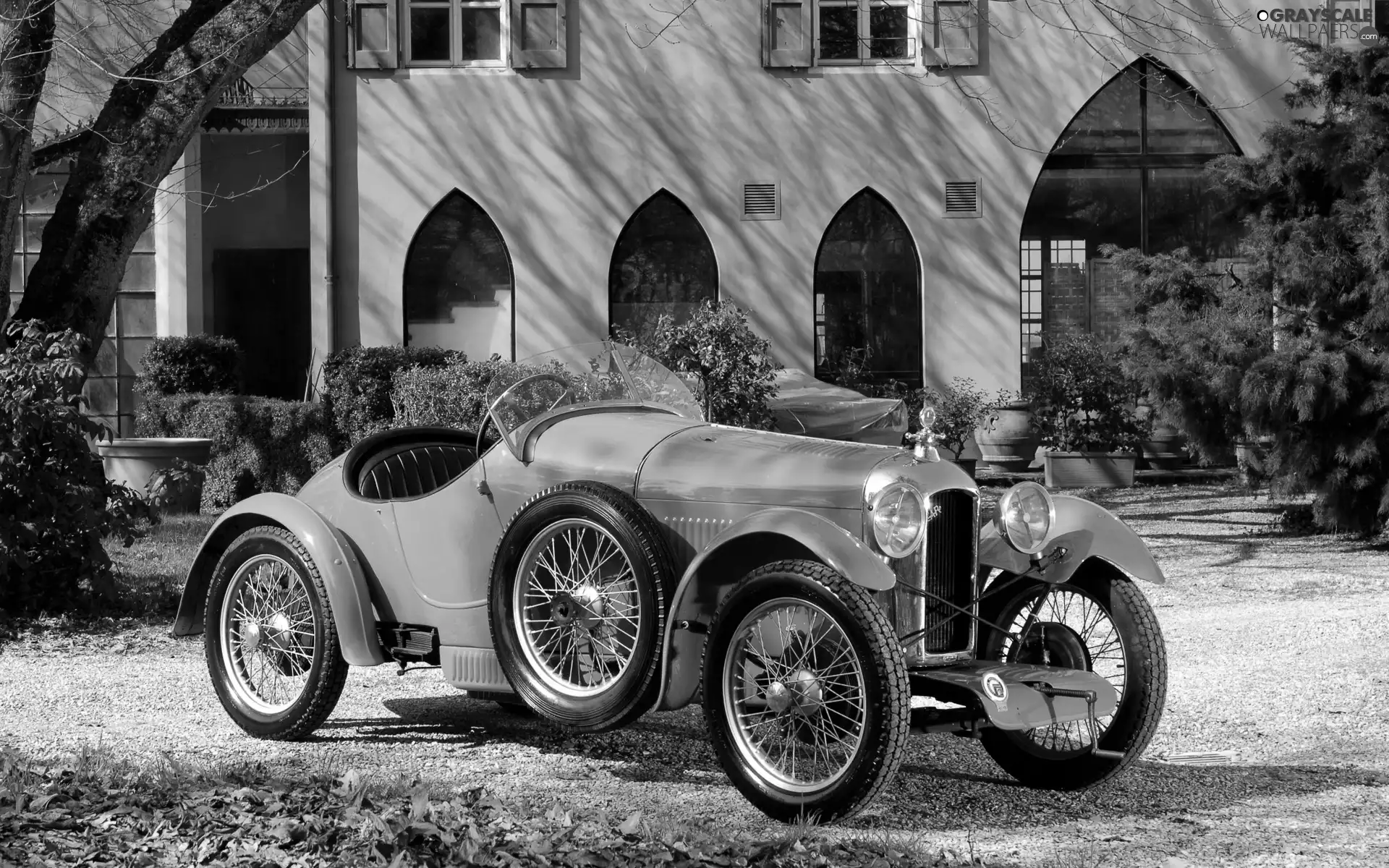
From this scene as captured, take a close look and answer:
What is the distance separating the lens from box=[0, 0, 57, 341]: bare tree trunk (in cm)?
903

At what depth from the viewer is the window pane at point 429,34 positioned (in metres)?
17.6

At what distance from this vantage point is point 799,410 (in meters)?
14.4

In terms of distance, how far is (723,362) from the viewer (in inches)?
550

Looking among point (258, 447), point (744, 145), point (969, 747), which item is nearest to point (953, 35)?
point (744, 145)

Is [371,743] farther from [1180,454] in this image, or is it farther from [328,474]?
[1180,454]

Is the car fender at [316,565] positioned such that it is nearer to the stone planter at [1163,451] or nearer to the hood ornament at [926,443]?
the hood ornament at [926,443]

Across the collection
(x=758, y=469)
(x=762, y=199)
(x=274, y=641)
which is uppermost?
(x=762, y=199)

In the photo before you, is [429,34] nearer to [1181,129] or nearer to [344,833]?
[1181,129]

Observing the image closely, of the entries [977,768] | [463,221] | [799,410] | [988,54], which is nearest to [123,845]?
[977,768]

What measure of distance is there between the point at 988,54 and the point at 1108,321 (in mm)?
3440

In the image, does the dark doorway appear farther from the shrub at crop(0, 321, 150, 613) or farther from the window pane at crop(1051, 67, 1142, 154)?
the shrub at crop(0, 321, 150, 613)

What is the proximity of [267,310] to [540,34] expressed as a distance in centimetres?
585

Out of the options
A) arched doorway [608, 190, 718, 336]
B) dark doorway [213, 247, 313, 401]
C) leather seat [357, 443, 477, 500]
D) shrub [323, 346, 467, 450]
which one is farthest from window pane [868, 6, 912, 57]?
leather seat [357, 443, 477, 500]

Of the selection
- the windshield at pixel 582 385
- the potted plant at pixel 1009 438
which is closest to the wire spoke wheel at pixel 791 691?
the windshield at pixel 582 385
